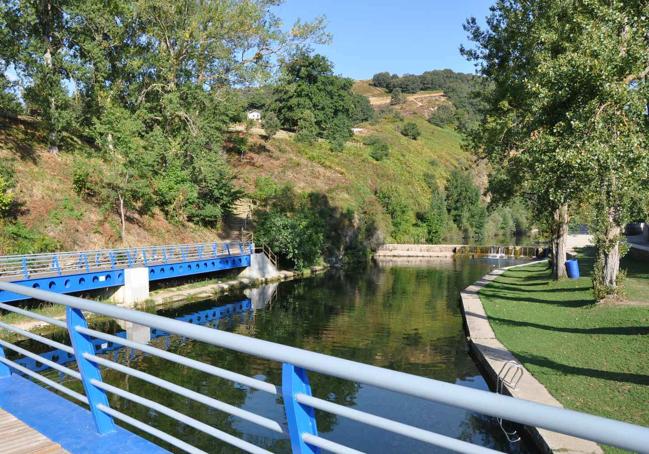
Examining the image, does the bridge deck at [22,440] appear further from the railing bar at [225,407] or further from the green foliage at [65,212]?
the green foliage at [65,212]

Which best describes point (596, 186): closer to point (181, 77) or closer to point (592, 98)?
point (592, 98)

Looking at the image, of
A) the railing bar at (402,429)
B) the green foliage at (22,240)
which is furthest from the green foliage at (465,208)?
the railing bar at (402,429)

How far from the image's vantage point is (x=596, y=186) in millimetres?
16766

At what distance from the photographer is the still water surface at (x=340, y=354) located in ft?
39.0

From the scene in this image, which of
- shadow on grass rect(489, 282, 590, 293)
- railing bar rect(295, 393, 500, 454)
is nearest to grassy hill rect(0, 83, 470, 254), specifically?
shadow on grass rect(489, 282, 590, 293)

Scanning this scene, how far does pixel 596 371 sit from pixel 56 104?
3164 cm

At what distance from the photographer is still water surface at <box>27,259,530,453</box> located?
468 inches

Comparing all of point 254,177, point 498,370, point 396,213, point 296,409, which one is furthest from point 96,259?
point 396,213

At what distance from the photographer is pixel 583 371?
12031mm

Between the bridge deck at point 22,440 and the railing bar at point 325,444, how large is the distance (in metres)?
2.06

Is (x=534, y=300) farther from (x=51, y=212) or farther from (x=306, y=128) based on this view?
(x=306, y=128)

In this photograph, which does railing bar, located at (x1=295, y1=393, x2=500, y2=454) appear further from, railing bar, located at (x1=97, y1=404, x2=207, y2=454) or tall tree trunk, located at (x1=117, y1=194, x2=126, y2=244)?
tall tree trunk, located at (x1=117, y1=194, x2=126, y2=244)

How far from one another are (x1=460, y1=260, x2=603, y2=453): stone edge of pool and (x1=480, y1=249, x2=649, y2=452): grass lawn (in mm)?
240

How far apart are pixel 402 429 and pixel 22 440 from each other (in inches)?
119
